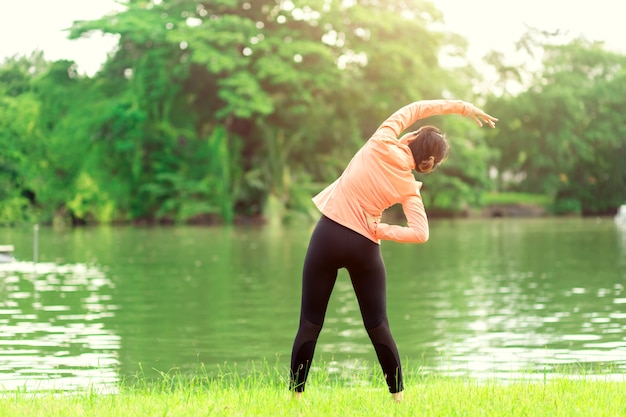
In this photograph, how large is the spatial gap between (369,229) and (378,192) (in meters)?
0.24

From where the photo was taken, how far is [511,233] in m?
42.8

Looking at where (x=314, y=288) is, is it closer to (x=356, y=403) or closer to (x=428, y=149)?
(x=356, y=403)

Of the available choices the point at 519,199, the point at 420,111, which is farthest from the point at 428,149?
the point at 519,199

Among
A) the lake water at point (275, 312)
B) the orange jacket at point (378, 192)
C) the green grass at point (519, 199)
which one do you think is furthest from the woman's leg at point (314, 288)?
the green grass at point (519, 199)

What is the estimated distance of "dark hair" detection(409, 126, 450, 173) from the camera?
714cm

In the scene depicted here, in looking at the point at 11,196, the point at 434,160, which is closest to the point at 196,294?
the point at 434,160

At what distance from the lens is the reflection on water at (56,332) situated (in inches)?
429

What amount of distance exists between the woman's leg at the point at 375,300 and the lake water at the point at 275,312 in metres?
2.20

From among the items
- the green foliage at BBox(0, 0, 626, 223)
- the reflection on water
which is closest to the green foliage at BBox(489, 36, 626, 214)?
the green foliage at BBox(0, 0, 626, 223)

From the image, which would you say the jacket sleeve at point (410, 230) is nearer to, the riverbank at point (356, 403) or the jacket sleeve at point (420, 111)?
the jacket sleeve at point (420, 111)

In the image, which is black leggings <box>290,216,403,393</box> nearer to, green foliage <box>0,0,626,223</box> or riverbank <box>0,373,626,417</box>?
riverbank <box>0,373,626,417</box>

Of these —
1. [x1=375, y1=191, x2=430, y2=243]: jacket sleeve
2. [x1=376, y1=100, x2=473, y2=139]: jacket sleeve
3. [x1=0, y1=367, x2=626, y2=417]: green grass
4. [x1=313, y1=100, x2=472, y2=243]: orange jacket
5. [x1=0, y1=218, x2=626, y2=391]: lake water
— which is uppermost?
[x1=376, y1=100, x2=473, y2=139]: jacket sleeve

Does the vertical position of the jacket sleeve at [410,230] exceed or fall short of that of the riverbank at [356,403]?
it exceeds it

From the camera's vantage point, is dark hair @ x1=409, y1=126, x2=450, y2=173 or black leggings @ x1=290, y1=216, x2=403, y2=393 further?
dark hair @ x1=409, y1=126, x2=450, y2=173
